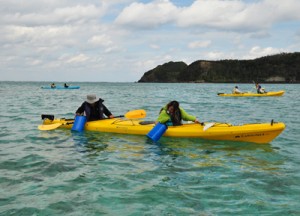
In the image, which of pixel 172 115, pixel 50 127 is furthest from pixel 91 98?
pixel 172 115

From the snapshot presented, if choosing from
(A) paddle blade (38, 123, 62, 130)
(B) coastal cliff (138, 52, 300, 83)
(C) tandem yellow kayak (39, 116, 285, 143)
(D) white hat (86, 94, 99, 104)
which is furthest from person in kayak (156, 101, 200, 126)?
(B) coastal cliff (138, 52, 300, 83)

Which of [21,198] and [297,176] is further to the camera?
[297,176]

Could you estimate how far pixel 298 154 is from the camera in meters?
8.75

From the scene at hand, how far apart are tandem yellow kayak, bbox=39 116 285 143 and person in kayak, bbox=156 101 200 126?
0.22 m

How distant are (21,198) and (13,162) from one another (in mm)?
2549

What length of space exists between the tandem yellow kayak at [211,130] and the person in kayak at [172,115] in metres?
0.22

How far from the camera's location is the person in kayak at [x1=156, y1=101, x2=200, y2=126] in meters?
10.2

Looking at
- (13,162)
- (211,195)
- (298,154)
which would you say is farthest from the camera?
(298,154)

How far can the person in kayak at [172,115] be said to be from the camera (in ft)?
33.4

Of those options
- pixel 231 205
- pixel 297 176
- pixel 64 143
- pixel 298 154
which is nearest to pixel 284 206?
pixel 231 205

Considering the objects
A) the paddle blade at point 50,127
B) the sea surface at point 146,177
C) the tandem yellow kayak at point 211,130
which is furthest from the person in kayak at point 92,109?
the sea surface at point 146,177

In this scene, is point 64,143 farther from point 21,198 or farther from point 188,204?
point 188,204

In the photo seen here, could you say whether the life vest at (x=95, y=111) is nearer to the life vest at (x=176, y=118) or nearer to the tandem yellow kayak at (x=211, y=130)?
the tandem yellow kayak at (x=211, y=130)

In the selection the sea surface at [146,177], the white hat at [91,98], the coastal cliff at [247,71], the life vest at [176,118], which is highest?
the coastal cliff at [247,71]
